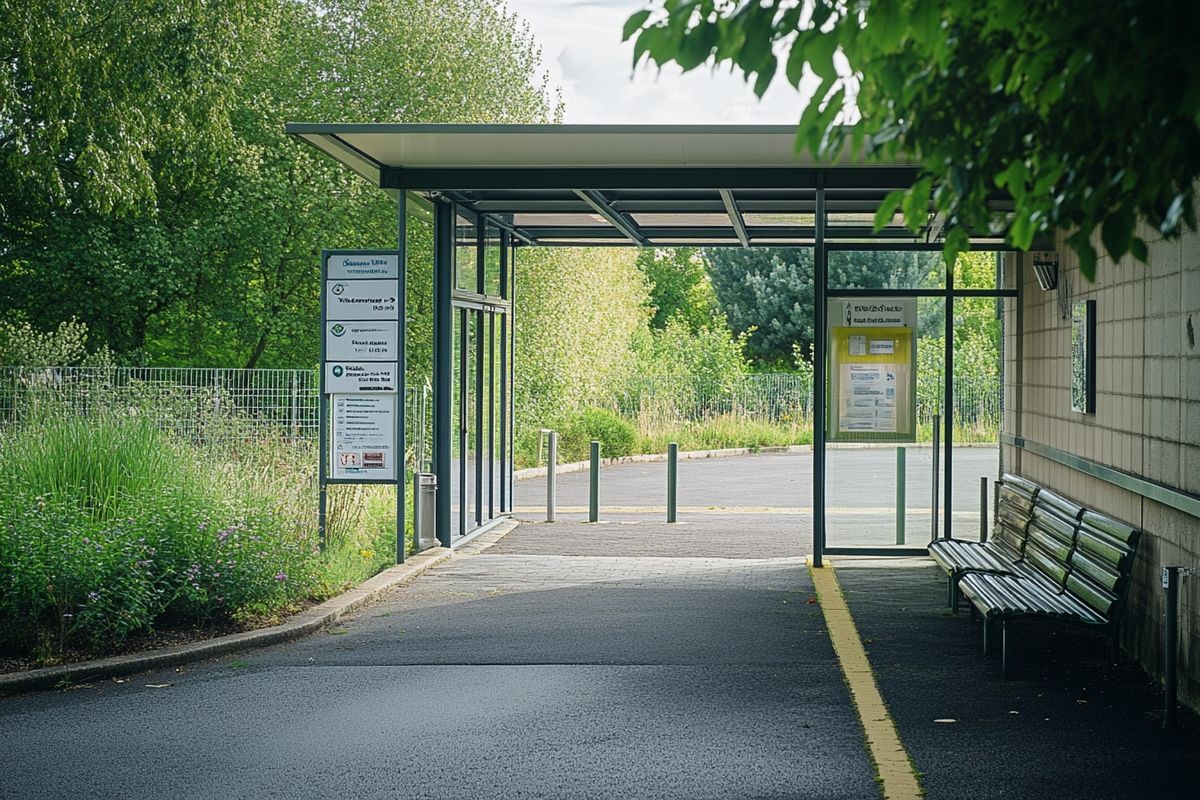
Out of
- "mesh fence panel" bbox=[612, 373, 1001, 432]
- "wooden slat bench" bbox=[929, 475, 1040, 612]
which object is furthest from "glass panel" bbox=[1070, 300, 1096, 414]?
"mesh fence panel" bbox=[612, 373, 1001, 432]

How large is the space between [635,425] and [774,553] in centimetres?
1718

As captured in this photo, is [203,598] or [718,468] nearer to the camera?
[203,598]

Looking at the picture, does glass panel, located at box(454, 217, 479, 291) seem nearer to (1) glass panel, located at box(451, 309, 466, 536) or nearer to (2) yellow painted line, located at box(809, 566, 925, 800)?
(1) glass panel, located at box(451, 309, 466, 536)

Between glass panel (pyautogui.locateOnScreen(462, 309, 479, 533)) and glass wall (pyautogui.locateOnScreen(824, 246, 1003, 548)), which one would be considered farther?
glass panel (pyautogui.locateOnScreen(462, 309, 479, 533))

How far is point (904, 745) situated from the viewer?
635cm

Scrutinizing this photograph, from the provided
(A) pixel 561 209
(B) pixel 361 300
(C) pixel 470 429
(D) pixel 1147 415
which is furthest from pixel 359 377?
(D) pixel 1147 415

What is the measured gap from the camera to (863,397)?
12.7m

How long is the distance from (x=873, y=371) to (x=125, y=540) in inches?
260

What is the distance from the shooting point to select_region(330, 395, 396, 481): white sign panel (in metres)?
12.4

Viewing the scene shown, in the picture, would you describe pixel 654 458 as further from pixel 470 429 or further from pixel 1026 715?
pixel 1026 715

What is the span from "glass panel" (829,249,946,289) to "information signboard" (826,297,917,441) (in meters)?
0.18

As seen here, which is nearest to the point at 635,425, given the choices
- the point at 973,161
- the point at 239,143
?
the point at 239,143

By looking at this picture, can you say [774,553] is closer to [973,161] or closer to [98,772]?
[98,772]

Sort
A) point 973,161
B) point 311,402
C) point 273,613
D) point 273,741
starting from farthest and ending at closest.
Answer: point 311,402, point 273,613, point 273,741, point 973,161
